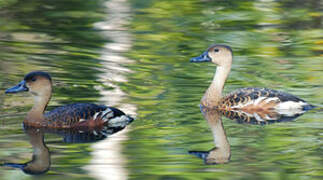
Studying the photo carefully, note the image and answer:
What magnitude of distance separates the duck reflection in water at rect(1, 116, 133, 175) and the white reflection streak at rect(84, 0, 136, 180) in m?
0.25

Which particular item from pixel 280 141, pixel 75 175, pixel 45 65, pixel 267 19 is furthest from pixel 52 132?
pixel 267 19

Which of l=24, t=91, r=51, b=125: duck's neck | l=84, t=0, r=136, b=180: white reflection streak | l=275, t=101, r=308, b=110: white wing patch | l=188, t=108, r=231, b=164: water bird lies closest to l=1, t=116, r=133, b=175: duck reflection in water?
l=24, t=91, r=51, b=125: duck's neck

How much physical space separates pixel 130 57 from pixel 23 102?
3949mm

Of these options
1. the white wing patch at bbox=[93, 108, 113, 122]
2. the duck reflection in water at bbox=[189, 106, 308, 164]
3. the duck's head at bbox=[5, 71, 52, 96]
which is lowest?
the duck reflection in water at bbox=[189, 106, 308, 164]

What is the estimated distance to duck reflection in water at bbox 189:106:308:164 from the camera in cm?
1024

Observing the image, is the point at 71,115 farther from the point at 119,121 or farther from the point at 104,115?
the point at 119,121

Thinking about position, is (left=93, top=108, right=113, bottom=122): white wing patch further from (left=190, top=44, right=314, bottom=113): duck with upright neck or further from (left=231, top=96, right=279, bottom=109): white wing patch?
(left=231, top=96, right=279, bottom=109): white wing patch

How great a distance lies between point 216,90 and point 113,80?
1.99 meters

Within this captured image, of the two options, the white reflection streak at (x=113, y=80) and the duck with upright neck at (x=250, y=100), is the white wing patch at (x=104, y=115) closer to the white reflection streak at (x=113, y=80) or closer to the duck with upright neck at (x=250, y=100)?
the white reflection streak at (x=113, y=80)

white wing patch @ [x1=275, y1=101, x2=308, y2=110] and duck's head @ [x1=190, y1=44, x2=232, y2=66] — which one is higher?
duck's head @ [x1=190, y1=44, x2=232, y2=66]

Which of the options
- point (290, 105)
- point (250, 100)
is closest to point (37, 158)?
point (250, 100)

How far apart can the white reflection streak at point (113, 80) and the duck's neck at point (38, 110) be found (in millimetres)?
1142

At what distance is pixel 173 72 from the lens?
588 inches

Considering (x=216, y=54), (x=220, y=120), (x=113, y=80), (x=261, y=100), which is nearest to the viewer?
(x=220, y=120)
